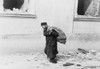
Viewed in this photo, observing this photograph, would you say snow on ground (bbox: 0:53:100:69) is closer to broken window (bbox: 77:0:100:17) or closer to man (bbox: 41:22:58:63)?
man (bbox: 41:22:58:63)

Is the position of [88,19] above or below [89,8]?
below

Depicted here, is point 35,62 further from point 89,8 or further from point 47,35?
point 89,8

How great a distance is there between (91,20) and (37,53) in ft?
8.19

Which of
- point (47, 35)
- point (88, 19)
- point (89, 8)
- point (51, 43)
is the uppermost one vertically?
point (89, 8)

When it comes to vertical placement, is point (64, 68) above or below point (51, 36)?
below

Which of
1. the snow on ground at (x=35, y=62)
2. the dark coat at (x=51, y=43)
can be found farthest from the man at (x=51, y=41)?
the snow on ground at (x=35, y=62)

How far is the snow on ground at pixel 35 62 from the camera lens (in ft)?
29.5

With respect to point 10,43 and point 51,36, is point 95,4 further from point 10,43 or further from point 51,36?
point 10,43

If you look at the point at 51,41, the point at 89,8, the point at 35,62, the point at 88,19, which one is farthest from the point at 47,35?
the point at 89,8

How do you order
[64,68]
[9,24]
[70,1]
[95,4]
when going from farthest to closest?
[95,4], [70,1], [9,24], [64,68]

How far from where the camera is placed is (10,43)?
10.0 m

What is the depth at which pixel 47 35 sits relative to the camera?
368 inches

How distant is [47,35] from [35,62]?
981mm

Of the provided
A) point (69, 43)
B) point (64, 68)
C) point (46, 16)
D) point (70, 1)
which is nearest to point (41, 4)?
point (46, 16)
